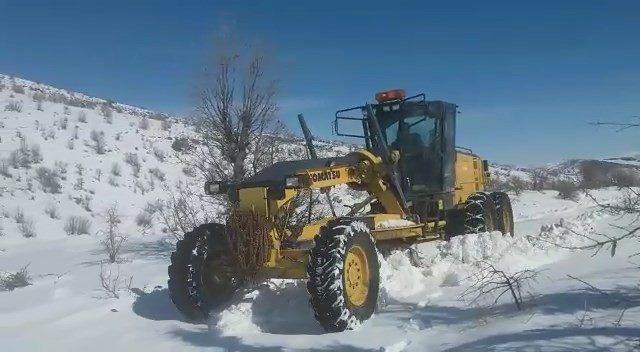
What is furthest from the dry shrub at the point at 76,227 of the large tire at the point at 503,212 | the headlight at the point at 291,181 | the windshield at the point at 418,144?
the headlight at the point at 291,181

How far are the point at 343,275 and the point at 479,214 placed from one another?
5.03 m

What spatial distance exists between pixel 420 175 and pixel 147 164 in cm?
1519

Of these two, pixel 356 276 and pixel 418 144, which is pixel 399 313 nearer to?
pixel 356 276

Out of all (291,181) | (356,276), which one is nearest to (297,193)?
(291,181)

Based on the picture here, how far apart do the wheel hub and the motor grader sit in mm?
11

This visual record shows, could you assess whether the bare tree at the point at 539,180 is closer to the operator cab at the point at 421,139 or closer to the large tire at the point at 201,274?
the operator cab at the point at 421,139

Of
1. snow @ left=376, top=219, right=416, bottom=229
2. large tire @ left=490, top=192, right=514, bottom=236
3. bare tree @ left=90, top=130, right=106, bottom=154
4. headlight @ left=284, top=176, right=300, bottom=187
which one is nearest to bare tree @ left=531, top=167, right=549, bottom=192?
large tire @ left=490, top=192, right=514, bottom=236

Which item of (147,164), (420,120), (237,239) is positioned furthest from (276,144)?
(147,164)

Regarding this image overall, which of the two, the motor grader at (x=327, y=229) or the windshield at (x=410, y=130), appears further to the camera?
the windshield at (x=410, y=130)

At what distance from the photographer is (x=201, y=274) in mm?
6668

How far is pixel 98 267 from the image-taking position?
10.0 meters

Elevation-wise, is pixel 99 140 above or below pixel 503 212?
above

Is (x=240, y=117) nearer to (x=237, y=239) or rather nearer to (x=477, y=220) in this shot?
(x=477, y=220)

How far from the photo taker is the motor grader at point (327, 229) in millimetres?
6051
